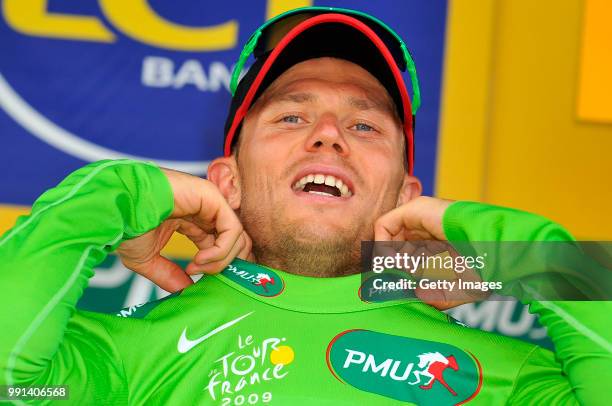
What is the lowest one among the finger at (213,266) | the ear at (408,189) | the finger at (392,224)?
the finger at (213,266)

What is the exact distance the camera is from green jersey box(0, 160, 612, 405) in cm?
124

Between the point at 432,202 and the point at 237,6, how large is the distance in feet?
3.55

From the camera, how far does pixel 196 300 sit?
4.78ft

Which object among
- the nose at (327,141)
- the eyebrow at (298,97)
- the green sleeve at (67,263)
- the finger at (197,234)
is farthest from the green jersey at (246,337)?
the eyebrow at (298,97)

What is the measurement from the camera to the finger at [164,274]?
1565 mm

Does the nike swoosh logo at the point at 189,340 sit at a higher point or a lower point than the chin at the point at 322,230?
lower

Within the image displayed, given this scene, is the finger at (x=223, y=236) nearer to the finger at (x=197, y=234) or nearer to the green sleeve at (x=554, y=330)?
the finger at (x=197, y=234)

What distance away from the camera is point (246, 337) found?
4.50ft

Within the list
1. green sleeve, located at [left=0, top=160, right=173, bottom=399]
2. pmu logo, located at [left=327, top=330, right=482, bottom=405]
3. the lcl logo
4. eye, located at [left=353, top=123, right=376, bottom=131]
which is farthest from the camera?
the lcl logo

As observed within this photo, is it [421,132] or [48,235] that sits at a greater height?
[421,132]

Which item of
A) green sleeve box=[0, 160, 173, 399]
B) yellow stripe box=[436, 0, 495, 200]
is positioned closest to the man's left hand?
green sleeve box=[0, 160, 173, 399]

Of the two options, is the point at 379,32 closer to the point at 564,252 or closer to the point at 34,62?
the point at 564,252

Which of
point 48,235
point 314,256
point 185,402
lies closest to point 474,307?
point 314,256

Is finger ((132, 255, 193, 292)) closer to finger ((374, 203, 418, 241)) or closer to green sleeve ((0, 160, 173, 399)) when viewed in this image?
green sleeve ((0, 160, 173, 399))
